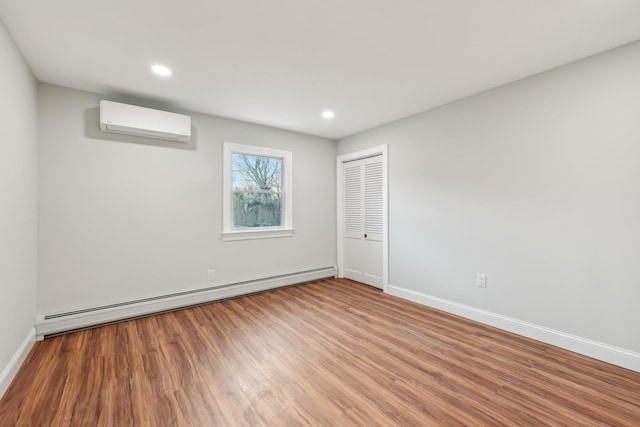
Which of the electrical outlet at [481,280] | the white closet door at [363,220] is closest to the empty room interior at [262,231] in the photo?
the electrical outlet at [481,280]

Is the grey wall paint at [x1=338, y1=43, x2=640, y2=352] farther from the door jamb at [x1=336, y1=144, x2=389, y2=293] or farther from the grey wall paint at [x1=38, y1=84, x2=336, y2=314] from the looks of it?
the grey wall paint at [x1=38, y1=84, x2=336, y2=314]

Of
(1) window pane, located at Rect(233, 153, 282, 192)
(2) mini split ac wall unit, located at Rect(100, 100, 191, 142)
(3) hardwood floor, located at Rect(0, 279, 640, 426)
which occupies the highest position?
(2) mini split ac wall unit, located at Rect(100, 100, 191, 142)

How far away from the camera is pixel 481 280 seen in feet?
9.70

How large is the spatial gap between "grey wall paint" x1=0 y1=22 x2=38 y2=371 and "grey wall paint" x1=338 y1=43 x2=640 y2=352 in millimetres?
3892

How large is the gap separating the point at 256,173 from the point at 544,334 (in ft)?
12.7

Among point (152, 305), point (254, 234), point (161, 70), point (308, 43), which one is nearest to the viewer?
point (308, 43)

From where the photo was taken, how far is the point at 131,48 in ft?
7.04

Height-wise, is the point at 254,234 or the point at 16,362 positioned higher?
the point at 254,234

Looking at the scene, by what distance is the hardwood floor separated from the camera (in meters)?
1.62

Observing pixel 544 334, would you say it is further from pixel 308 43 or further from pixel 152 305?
pixel 152 305

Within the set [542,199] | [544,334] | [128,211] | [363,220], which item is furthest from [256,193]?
[544,334]

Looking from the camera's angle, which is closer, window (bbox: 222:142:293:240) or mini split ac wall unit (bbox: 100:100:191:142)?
mini split ac wall unit (bbox: 100:100:191:142)

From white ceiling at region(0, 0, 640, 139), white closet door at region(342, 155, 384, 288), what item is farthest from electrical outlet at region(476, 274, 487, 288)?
white ceiling at region(0, 0, 640, 139)

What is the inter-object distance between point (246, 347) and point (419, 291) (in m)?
2.30
